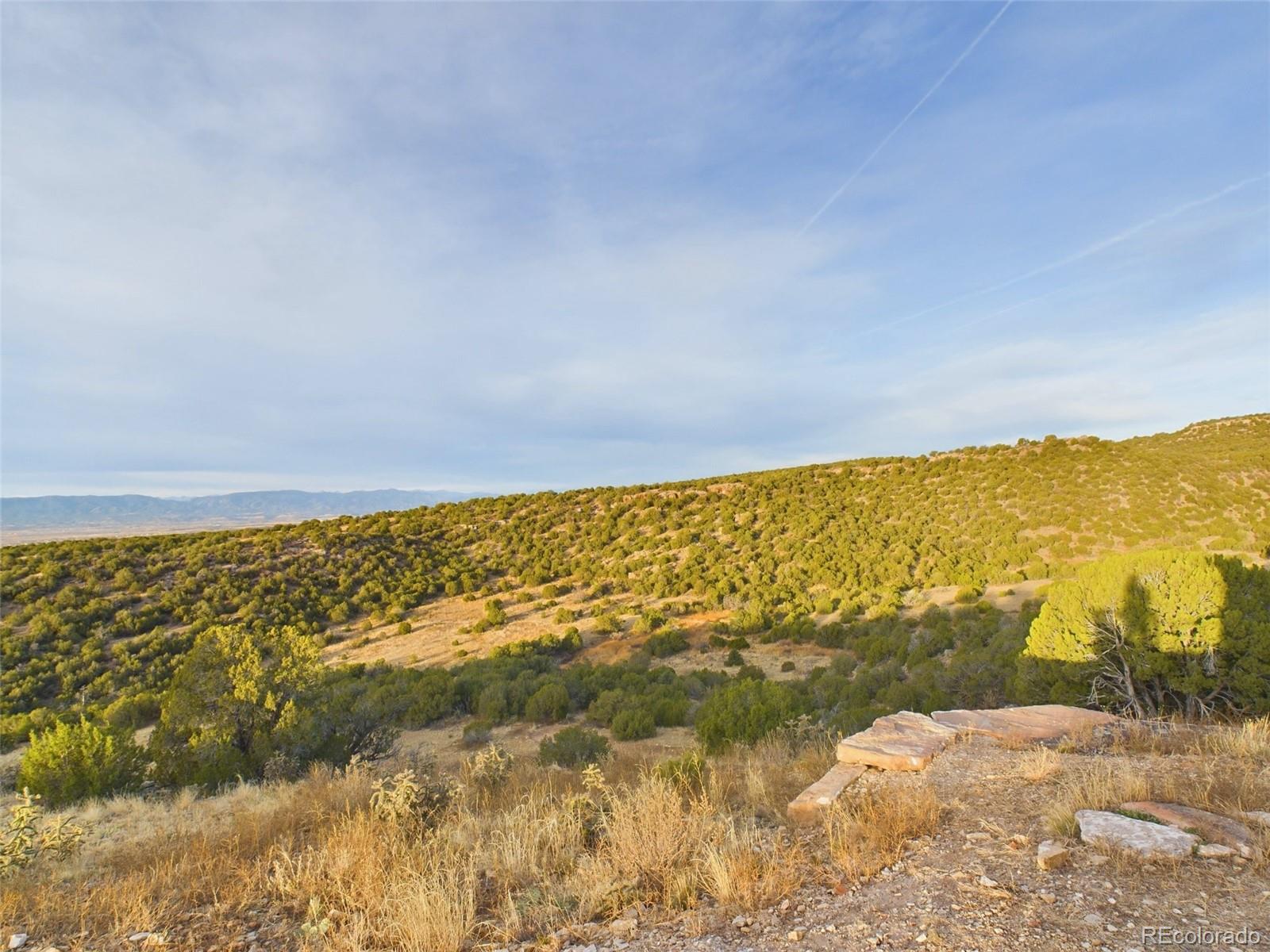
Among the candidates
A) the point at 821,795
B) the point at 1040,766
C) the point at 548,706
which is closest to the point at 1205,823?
the point at 1040,766

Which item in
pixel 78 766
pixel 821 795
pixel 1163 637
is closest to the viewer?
pixel 821 795

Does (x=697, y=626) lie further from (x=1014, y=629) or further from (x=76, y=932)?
(x=76, y=932)

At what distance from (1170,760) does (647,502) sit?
36.8 metres

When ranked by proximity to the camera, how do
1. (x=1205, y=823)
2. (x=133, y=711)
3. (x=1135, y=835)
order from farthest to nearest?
(x=133, y=711) < (x=1205, y=823) < (x=1135, y=835)

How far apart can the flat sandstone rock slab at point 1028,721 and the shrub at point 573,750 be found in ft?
17.3

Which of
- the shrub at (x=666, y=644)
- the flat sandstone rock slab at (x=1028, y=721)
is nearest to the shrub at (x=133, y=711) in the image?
the shrub at (x=666, y=644)

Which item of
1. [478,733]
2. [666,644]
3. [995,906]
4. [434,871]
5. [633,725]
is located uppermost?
[995,906]

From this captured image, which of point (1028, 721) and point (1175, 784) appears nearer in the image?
point (1175, 784)

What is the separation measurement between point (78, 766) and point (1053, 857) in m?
11.8

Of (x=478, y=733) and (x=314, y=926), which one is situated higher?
(x=314, y=926)

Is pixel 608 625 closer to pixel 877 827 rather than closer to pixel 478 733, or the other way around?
pixel 478 733

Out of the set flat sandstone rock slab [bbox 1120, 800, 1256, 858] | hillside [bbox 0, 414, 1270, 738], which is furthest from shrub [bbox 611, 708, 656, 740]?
hillside [bbox 0, 414, 1270, 738]

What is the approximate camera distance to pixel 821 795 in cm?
548

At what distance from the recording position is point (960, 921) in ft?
10.9
